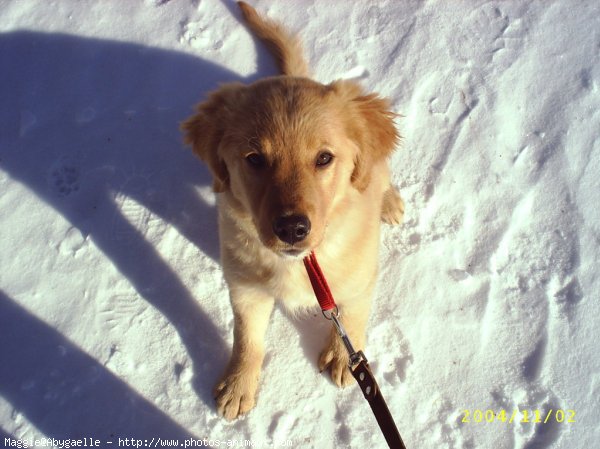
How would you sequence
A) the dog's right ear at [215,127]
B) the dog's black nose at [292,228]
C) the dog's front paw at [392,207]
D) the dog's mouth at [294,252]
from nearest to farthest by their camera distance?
the dog's black nose at [292,228] → the dog's mouth at [294,252] → the dog's right ear at [215,127] → the dog's front paw at [392,207]

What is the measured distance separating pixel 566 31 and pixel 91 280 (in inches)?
131

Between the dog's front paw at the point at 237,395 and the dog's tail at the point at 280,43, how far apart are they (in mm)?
1748

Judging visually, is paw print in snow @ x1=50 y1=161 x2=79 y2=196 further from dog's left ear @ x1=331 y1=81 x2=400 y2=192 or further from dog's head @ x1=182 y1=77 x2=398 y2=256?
dog's left ear @ x1=331 y1=81 x2=400 y2=192

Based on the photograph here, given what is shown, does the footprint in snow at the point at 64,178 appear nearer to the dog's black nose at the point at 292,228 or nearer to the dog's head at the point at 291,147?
the dog's head at the point at 291,147

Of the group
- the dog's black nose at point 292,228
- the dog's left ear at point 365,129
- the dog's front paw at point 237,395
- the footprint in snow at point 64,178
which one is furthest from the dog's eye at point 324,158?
the footprint in snow at point 64,178

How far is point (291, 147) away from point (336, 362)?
120 centimetres

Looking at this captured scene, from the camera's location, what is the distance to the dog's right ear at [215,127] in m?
1.84

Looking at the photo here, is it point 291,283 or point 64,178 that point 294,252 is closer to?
point 291,283

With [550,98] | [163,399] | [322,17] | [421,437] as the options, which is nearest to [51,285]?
[163,399]

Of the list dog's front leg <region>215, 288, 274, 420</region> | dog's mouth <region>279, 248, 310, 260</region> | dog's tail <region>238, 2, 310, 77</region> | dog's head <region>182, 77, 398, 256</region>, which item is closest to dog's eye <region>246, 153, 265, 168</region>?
dog's head <region>182, 77, 398, 256</region>

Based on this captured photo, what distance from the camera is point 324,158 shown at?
170 centimetres

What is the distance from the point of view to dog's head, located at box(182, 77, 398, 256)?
1.53m

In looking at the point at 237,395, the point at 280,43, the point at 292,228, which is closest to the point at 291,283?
the point at 292,228

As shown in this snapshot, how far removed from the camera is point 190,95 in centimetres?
290
